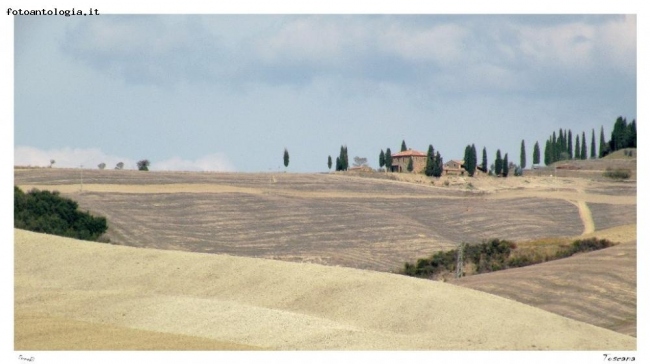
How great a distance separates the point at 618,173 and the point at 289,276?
60532 millimetres

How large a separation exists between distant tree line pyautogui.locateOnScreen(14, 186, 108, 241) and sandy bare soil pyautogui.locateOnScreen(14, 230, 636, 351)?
65.7 feet

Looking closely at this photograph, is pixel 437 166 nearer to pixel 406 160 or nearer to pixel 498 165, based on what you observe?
pixel 498 165

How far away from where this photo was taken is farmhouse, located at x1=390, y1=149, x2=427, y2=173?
105137 millimetres

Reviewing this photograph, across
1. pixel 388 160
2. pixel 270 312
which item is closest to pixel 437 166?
pixel 388 160

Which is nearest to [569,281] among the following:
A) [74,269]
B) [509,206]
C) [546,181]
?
[74,269]

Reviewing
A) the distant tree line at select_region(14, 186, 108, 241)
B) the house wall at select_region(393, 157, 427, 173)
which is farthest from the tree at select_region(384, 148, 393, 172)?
the distant tree line at select_region(14, 186, 108, 241)

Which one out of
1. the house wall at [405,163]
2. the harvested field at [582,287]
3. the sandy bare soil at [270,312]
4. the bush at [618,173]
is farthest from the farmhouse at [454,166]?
the sandy bare soil at [270,312]

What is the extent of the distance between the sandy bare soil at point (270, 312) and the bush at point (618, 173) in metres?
58.1

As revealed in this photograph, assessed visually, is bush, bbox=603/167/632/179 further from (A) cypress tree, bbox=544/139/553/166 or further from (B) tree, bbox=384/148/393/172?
(B) tree, bbox=384/148/393/172

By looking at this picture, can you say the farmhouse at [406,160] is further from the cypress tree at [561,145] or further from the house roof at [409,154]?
the cypress tree at [561,145]

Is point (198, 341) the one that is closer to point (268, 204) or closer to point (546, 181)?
point (268, 204)

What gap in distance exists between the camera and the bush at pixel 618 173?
7809cm

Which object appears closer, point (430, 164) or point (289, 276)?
point (289, 276)

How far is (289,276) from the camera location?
23094mm
